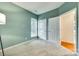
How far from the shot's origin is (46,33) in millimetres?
2422

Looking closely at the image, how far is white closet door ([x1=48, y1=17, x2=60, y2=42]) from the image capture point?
7.82 feet

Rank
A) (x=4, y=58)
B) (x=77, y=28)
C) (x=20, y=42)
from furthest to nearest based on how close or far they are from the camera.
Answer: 1. (x=77, y=28)
2. (x=20, y=42)
3. (x=4, y=58)

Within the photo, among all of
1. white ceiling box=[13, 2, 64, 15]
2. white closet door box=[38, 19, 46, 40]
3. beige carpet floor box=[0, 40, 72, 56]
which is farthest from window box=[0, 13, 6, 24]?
white closet door box=[38, 19, 46, 40]

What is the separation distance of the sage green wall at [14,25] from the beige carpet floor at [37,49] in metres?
0.13

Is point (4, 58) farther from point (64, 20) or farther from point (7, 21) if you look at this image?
point (64, 20)

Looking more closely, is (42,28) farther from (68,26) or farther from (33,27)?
(68,26)

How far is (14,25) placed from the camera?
92.7 inches

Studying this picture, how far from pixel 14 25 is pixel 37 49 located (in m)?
0.73

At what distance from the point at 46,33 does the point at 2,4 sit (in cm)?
113

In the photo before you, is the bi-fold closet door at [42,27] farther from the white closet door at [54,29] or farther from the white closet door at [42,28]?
the white closet door at [54,29]

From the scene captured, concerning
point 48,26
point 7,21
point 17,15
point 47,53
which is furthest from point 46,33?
point 7,21

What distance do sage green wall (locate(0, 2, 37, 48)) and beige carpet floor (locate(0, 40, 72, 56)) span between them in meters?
0.13

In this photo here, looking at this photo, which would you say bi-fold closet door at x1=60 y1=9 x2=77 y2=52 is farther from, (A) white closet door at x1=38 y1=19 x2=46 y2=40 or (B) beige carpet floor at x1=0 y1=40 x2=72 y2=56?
(A) white closet door at x1=38 y1=19 x2=46 y2=40

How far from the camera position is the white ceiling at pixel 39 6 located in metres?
2.24
